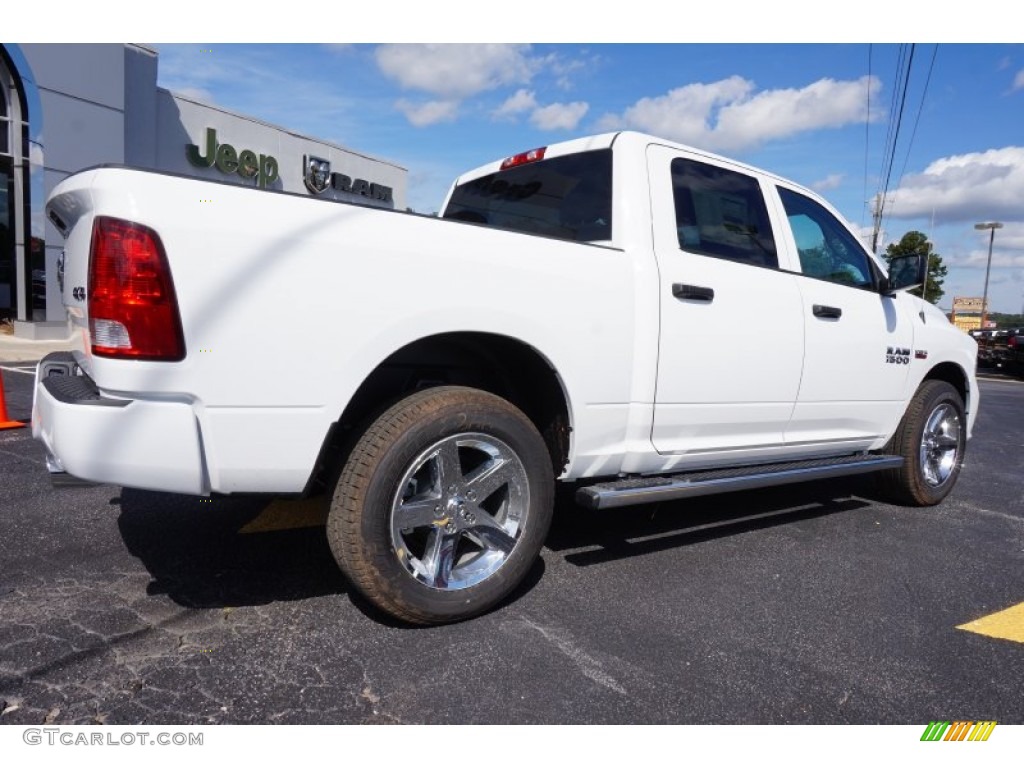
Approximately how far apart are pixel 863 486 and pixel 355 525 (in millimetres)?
4244

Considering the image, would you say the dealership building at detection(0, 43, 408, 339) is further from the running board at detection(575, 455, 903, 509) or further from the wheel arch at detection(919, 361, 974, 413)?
the running board at detection(575, 455, 903, 509)

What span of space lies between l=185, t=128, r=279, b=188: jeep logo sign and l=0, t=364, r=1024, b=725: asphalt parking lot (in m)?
14.6

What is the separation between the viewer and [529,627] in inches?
106

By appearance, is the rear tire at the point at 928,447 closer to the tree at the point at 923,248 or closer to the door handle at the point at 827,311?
the door handle at the point at 827,311

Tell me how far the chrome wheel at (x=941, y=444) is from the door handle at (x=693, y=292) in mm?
2415

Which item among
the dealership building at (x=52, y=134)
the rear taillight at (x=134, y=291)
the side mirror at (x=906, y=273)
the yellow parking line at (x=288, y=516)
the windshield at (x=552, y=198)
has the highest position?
the dealership building at (x=52, y=134)

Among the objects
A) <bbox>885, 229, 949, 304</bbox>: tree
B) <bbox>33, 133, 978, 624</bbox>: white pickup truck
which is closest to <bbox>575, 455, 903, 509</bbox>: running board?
<bbox>33, 133, 978, 624</bbox>: white pickup truck

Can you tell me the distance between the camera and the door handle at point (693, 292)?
316cm

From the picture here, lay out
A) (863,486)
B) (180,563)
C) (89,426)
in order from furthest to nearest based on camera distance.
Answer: (863,486), (180,563), (89,426)

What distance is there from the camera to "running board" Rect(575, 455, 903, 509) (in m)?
2.91

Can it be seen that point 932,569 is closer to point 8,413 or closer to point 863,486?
point 863,486

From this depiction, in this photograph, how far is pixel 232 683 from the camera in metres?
2.20

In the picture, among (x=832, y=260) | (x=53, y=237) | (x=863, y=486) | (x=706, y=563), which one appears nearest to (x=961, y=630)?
(x=706, y=563)

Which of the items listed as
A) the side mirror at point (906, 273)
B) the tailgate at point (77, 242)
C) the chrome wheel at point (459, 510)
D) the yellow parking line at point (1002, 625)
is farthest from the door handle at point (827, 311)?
the tailgate at point (77, 242)
